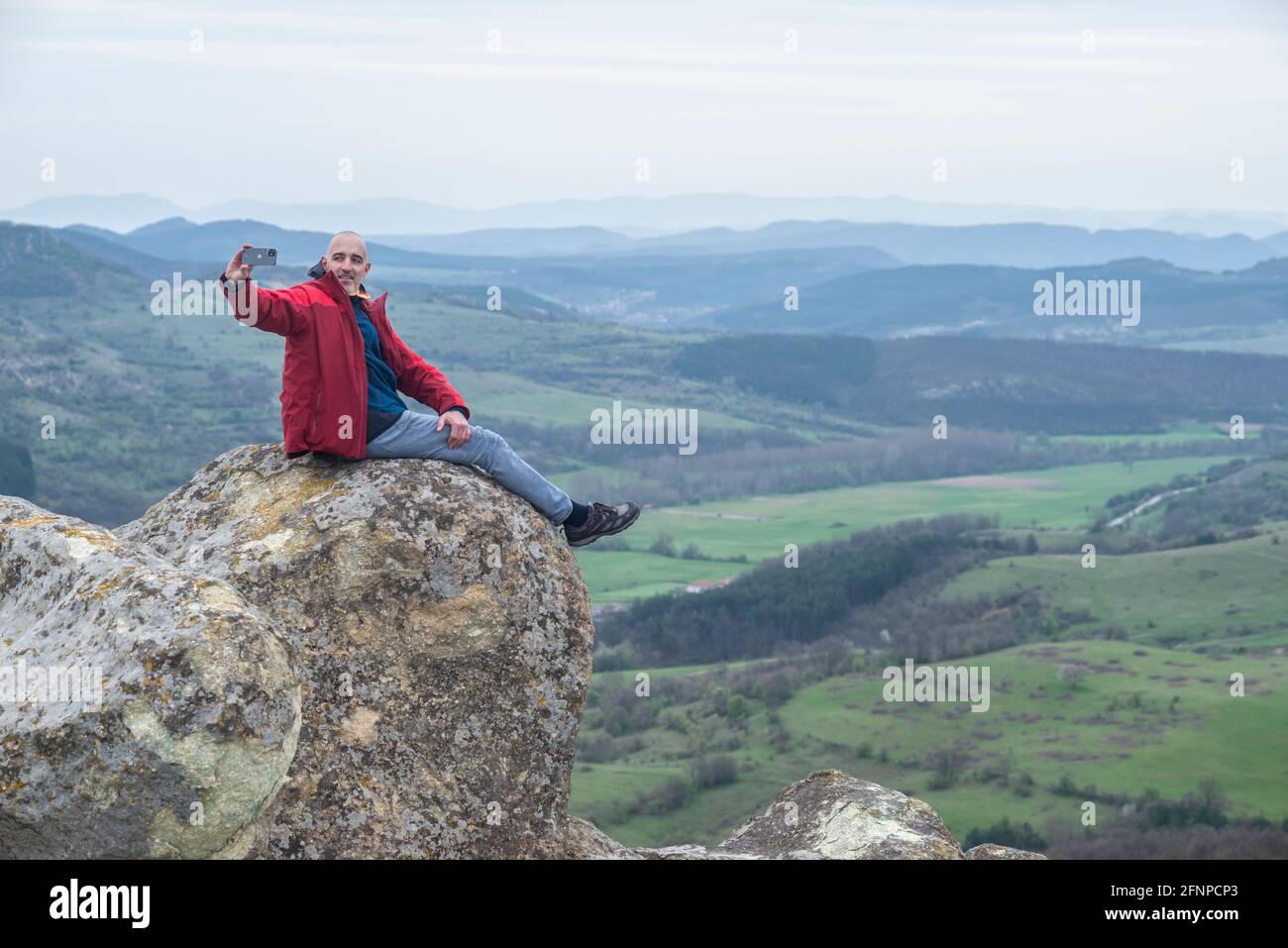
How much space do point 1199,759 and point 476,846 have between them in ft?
360

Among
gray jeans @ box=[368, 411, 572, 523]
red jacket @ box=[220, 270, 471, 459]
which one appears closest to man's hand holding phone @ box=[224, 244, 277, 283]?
red jacket @ box=[220, 270, 471, 459]

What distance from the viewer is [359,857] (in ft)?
42.8

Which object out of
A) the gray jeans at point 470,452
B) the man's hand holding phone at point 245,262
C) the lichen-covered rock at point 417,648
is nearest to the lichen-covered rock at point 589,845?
the lichen-covered rock at point 417,648

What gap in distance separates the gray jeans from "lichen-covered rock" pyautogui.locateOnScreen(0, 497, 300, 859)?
10.9 feet

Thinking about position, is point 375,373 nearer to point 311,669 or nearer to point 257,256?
point 257,256

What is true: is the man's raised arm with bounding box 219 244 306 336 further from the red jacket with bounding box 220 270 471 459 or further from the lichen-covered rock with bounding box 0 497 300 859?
the lichen-covered rock with bounding box 0 497 300 859

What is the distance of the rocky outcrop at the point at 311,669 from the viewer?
10773mm

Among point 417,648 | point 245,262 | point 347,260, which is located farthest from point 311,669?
point 347,260

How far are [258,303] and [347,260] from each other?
57.5 inches

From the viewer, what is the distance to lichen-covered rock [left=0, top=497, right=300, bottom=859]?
10695 mm

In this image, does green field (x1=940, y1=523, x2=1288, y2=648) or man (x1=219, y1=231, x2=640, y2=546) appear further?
green field (x1=940, y1=523, x2=1288, y2=648)

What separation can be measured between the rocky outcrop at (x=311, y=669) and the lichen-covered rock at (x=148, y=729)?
0.02 metres
